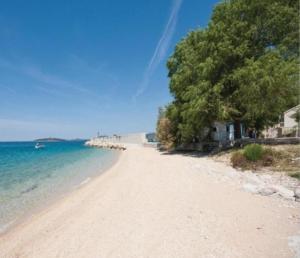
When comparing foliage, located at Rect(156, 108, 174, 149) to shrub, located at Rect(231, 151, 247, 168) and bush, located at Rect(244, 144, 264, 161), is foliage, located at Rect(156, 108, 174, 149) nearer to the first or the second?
shrub, located at Rect(231, 151, 247, 168)

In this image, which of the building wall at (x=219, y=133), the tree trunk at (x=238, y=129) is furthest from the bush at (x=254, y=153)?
the building wall at (x=219, y=133)

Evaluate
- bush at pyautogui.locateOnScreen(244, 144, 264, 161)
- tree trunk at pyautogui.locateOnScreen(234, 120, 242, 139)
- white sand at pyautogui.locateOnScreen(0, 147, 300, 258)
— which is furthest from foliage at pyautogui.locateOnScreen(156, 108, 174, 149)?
white sand at pyautogui.locateOnScreen(0, 147, 300, 258)

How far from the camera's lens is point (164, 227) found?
4.50 meters

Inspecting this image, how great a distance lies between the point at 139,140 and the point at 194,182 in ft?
154

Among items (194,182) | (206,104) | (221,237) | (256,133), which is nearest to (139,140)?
(256,133)

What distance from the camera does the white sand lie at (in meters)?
3.69

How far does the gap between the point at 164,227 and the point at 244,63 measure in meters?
14.8

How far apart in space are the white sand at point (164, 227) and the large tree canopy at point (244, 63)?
30.1 ft

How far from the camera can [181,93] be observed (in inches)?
768

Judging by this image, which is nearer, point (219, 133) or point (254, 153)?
point (254, 153)

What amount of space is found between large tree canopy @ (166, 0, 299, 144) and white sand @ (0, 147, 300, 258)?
9169 millimetres

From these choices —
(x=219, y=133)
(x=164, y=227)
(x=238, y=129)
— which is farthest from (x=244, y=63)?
(x=164, y=227)

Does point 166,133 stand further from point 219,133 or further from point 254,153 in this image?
point 254,153

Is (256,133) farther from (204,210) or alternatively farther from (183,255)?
(183,255)
